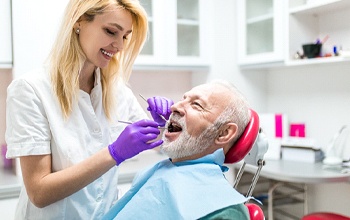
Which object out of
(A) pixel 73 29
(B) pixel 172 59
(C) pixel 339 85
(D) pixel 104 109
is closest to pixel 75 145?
(D) pixel 104 109

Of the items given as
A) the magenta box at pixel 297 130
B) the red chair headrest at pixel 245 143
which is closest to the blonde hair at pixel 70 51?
the red chair headrest at pixel 245 143

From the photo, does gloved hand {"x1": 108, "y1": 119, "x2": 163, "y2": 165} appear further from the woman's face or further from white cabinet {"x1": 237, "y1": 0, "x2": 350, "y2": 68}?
white cabinet {"x1": 237, "y1": 0, "x2": 350, "y2": 68}

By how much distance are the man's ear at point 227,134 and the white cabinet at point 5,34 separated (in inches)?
64.1

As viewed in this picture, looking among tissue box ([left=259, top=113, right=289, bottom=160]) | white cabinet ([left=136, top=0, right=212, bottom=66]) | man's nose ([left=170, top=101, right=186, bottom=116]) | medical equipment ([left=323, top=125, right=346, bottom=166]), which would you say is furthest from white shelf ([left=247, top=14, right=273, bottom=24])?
man's nose ([left=170, top=101, right=186, bottom=116])

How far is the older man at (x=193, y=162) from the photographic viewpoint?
1241 mm

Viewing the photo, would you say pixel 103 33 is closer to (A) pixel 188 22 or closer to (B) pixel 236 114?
(B) pixel 236 114

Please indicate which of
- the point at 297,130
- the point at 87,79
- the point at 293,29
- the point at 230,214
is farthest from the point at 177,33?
the point at 230,214

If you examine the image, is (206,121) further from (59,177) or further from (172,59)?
(172,59)

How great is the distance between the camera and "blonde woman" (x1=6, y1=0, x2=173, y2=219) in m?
1.31

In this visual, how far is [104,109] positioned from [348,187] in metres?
1.97

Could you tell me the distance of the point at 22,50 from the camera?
242 centimetres

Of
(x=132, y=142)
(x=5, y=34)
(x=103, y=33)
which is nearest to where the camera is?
(x=132, y=142)

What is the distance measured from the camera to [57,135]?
4.51ft

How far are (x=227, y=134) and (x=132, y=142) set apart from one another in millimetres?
351
